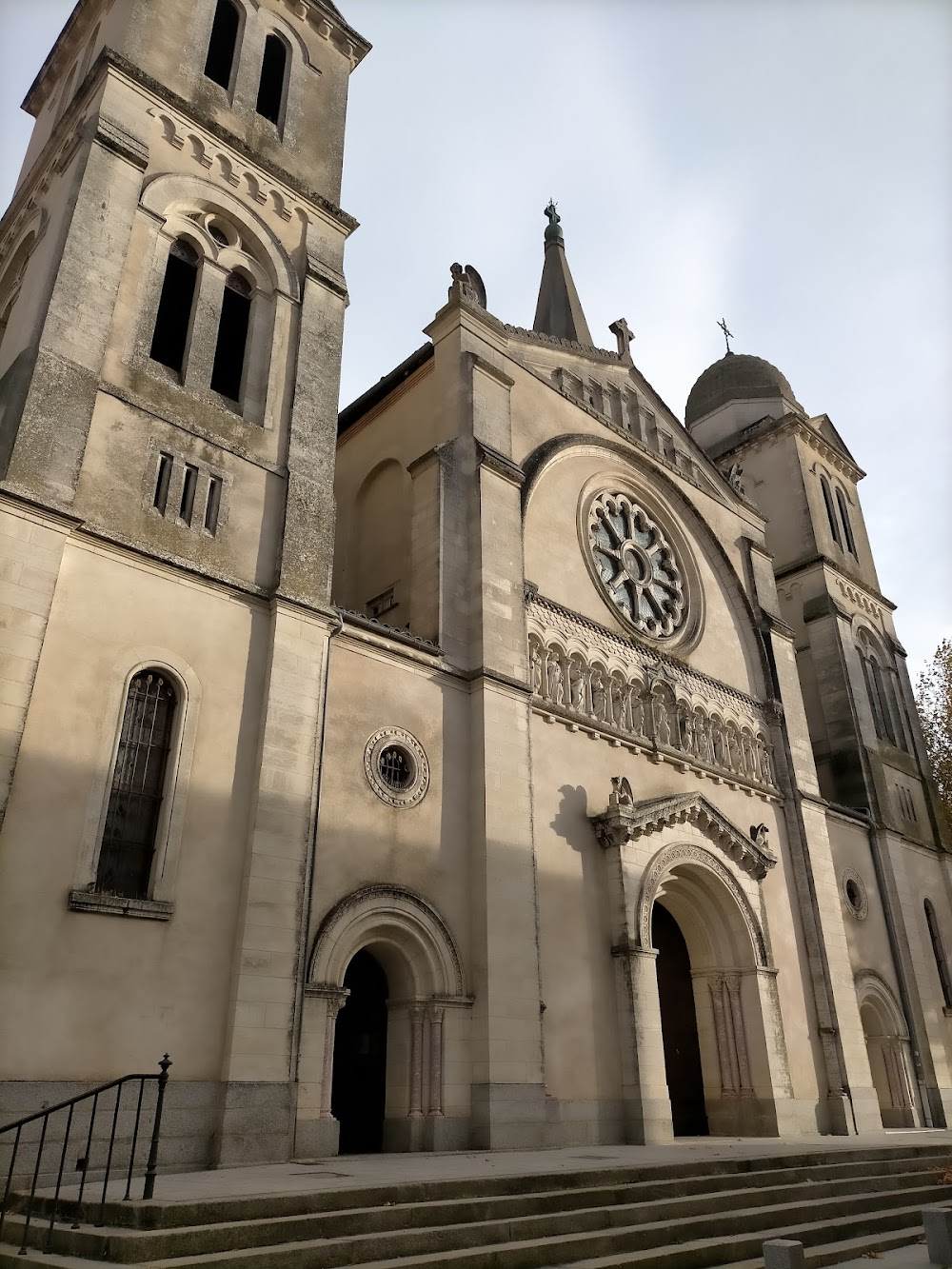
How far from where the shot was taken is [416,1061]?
13562 millimetres

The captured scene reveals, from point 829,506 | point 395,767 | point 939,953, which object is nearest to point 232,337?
point 395,767

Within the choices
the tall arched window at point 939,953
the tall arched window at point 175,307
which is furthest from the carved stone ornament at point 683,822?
the tall arched window at point 175,307

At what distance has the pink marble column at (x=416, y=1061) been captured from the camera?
13305mm

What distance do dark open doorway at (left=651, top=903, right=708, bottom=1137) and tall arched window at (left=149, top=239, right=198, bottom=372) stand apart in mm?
13781

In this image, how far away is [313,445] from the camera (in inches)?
601

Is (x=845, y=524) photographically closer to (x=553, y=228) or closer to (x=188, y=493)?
(x=553, y=228)

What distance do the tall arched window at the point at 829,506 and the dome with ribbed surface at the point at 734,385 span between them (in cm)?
340

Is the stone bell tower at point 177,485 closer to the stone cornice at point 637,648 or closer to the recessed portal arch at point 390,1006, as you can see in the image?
the recessed portal arch at point 390,1006

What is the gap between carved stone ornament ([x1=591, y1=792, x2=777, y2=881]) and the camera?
17.1 meters

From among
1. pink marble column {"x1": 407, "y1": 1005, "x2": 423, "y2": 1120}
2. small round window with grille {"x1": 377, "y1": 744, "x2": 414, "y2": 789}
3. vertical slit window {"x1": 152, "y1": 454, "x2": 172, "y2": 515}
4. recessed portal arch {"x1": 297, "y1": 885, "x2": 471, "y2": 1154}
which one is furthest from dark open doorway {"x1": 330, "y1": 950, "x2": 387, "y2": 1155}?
vertical slit window {"x1": 152, "y1": 454, "x2": 172, "y2": 515}

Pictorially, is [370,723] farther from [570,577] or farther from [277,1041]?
[570,577]

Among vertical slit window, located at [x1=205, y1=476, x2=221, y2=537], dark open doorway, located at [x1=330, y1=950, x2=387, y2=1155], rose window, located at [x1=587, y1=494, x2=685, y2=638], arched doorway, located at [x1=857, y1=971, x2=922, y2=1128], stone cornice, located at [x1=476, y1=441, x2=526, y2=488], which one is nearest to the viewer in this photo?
vertical slit window, located at [x1=205, y1=476, x2=221, y2=537]

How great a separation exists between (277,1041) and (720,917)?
11.1 m

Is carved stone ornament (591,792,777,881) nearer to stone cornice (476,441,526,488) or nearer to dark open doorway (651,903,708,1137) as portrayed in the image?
dark open doorway (651,903,708,1137)
